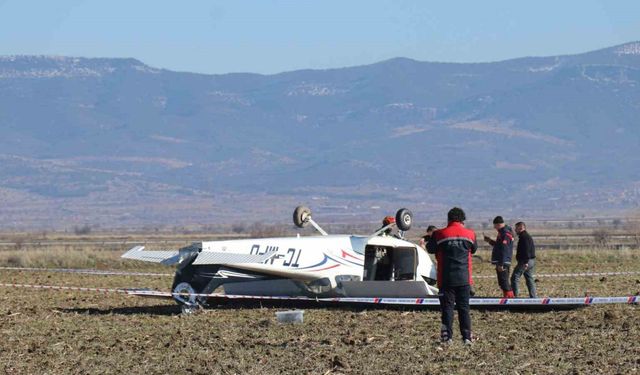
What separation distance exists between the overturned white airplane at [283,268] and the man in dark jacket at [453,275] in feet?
18.5

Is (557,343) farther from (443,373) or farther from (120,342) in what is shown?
(120,342)

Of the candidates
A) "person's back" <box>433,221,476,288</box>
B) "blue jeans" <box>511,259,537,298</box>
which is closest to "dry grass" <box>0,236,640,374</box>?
"person's back" <box>433,221,476,288</box>

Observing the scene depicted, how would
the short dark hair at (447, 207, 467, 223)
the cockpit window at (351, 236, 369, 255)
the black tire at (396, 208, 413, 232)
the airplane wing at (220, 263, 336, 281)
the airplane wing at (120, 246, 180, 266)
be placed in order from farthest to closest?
1. the black tire at (396, 208, 413, 232)
2. the cockpit window at (351, 236, 369, 255)
3. the airplane wing at (120, 246, 180, 266)
4. the airplane wing at (220, 263, 336, 281)
5. the short dark hair at (447, 207, 467, 223)

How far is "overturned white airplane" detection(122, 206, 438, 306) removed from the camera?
2606cm

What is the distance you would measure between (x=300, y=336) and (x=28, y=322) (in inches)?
205

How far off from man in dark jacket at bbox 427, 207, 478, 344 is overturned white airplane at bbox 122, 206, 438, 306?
5.65 meters

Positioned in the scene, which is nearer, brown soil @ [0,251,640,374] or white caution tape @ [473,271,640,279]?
brown soil @ [0,251,640,374]

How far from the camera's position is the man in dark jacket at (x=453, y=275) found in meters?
20.3

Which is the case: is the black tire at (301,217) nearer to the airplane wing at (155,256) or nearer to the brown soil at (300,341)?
the brown soil at (300,341)

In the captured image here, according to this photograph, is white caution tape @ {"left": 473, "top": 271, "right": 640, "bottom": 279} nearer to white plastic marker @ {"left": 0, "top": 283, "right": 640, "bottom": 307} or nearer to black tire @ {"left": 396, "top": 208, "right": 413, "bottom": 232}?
black tire @ {"left": 396, "top": 208, "right": 413, "bottom": 232}

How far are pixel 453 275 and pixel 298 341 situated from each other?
2326 mm

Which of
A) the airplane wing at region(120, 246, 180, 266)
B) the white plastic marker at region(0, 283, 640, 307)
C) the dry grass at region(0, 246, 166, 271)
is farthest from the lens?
the dry grass at region(0, 246, 166, 271)

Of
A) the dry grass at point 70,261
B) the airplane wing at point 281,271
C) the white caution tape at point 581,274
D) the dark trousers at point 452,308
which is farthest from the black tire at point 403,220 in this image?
the dry grass at point 70,261

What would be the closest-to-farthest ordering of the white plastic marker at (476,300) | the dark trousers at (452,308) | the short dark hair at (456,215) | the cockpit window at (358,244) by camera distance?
the dark trousers at (452,308), the short dark hair at (456,215), the white plastic marker at (476,300), the cockpit window at (358,244)
